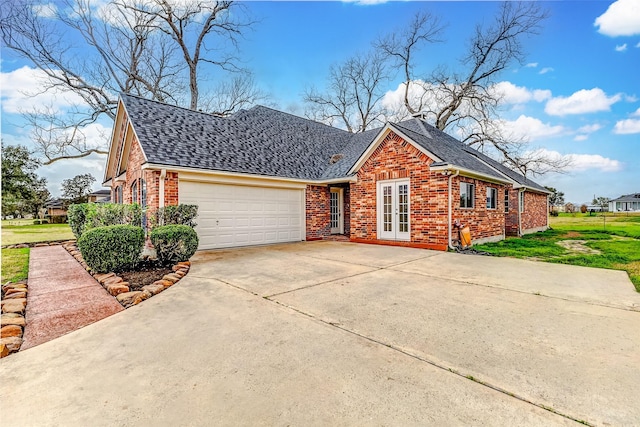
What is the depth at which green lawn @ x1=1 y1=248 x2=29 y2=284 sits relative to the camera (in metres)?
6.37

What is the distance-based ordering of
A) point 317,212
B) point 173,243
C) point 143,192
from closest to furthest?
point 173,243 → point 143,192 → point 317,212

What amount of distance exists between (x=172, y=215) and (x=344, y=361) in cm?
695

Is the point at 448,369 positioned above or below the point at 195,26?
below

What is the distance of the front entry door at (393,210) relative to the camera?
10797mm

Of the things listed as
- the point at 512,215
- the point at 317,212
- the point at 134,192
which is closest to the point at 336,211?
the point at 317,212

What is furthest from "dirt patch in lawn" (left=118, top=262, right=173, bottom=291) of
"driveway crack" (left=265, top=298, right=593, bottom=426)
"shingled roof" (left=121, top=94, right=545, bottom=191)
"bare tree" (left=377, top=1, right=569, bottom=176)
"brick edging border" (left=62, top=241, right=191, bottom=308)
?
"bare tree" (left=377, top=1, right=569, bottom=176)

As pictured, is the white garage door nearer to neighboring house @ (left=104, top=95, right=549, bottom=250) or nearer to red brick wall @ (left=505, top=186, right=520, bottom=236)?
neighboring house @ (left=104, top=95, right=549, bottom=250)

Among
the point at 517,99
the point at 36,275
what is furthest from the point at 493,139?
the point at 36,275

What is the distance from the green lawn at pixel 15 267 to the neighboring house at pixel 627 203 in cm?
7612

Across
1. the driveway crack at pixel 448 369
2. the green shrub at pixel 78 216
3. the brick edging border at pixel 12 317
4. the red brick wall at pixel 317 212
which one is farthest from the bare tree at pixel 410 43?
the brick edging border at pixel 12 317

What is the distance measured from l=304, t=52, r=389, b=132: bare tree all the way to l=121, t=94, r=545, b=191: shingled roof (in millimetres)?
11556

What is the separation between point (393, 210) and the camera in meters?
11.1

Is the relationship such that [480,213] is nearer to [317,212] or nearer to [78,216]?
[317,212]

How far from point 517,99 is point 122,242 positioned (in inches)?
892
